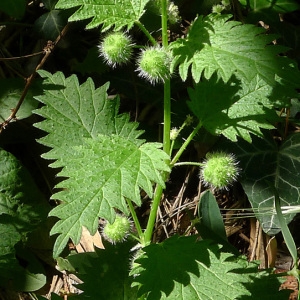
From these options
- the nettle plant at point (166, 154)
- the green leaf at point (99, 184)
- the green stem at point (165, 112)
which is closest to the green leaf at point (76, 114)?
the nettle plant at point (166, 154)

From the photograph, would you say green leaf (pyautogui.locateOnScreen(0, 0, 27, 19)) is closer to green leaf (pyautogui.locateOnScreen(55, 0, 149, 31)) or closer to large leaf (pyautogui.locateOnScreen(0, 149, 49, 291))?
large leaf (pyautogui.locateOnScreen(0, 149, 49, 291))

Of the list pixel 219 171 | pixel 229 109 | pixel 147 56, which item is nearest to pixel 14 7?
pixel 147 56

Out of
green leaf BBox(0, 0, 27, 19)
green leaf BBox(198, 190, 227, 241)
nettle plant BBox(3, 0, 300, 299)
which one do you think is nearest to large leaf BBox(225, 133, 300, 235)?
nettle plant BBox(3, 0, 300, 299)

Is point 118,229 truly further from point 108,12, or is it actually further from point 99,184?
point 108,12

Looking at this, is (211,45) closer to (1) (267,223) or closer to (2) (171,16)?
(2) (171,16)

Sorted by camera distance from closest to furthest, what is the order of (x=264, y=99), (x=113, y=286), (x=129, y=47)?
(x=129, y=47)
(x=264, y=99)
(x=113, y=286)

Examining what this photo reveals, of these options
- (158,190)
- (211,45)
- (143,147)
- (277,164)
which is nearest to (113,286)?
(158,190)

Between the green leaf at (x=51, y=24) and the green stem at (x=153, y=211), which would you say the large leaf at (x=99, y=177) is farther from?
the green leaf at (x=51, y=24)
